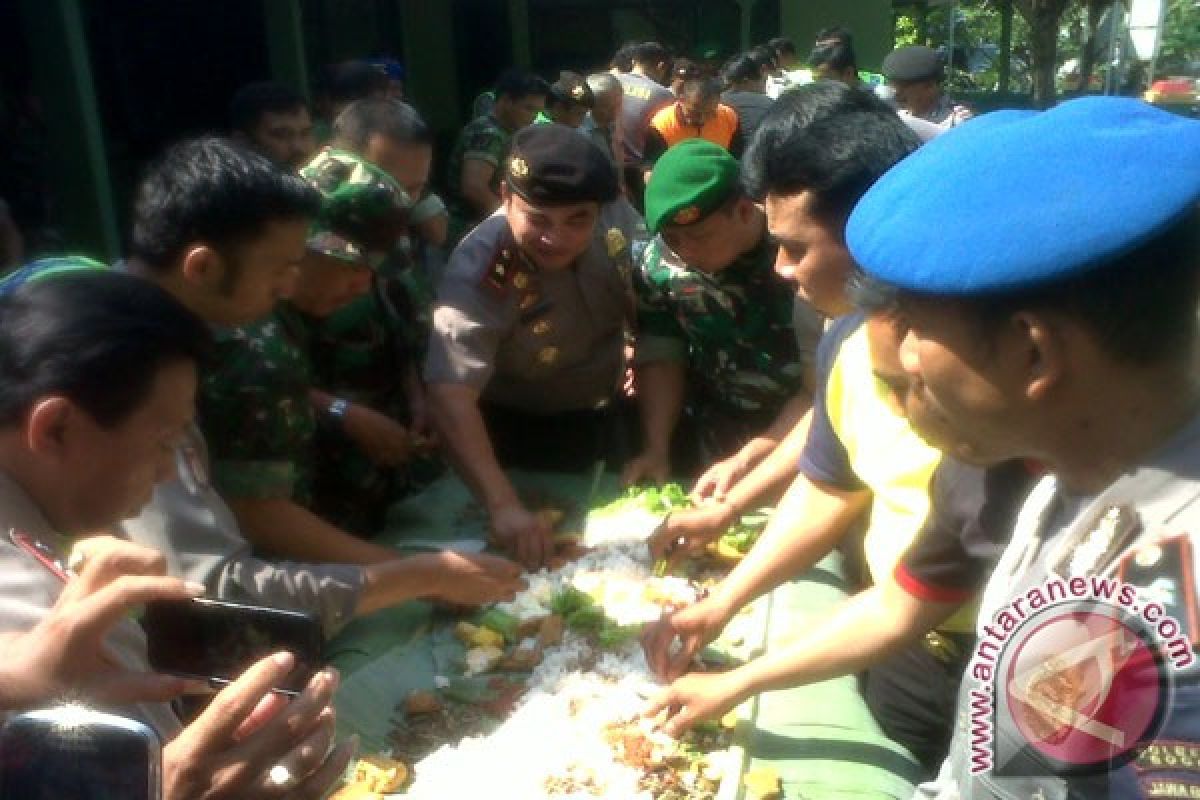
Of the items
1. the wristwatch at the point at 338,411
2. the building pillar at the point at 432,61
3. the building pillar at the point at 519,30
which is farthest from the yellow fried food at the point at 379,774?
the building pillar at the point at 519,30

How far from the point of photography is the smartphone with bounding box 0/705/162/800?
84 centimetres

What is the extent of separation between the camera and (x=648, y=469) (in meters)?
3.09

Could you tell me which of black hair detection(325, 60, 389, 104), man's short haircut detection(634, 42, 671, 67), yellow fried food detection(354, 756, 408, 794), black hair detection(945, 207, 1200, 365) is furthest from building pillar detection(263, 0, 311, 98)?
black hair detection(945, 207, 1200, 365)

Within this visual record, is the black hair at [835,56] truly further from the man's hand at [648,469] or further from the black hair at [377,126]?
the man's hand at [648,469]

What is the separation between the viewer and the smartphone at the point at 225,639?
1361 mm

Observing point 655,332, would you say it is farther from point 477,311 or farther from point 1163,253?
point 1163,253

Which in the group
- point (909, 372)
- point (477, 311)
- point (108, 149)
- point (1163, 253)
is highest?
point (1163, 253)

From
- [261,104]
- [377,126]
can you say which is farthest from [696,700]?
[261,104]

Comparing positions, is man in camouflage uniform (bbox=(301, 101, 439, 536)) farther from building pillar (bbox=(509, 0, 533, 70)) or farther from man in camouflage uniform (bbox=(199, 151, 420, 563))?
building pillar (bbox=(509, 0, 533, 70))

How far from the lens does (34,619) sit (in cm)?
122

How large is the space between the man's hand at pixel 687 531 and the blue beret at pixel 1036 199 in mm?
1519

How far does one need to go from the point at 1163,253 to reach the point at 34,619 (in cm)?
118

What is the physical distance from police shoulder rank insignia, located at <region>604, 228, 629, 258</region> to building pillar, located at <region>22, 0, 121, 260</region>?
2.90 metres

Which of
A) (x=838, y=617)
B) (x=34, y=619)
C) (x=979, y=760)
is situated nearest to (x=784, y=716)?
(x=838, y=617)
